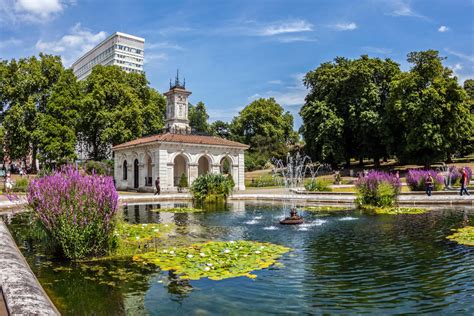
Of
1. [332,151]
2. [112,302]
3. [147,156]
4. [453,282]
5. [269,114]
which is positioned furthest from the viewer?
[269,114]

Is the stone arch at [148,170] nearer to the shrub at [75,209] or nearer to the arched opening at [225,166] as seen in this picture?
the arched opening at [225,166]

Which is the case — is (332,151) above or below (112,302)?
above

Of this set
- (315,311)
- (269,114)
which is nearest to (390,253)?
(315,311)

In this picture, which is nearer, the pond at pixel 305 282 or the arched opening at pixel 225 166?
the pond at pixel 305 282

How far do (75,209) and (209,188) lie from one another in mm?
17859

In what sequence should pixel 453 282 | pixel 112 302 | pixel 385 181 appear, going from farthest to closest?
1. pixel 385 181
2. pixel 453 282
3. pixel 112 302

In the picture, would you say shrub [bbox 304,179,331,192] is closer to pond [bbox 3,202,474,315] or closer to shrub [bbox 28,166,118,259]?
pond [bbox 3,202,474,315]

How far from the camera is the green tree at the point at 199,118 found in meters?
82.2

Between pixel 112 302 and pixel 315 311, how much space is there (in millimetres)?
3124

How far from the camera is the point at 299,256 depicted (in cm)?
972

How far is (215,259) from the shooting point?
29.4ft

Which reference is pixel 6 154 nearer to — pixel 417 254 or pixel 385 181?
pixel 385 181

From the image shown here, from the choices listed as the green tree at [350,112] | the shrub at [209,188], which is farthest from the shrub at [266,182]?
the shrub at [209,188]

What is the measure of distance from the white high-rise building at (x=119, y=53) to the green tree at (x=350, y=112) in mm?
92361
